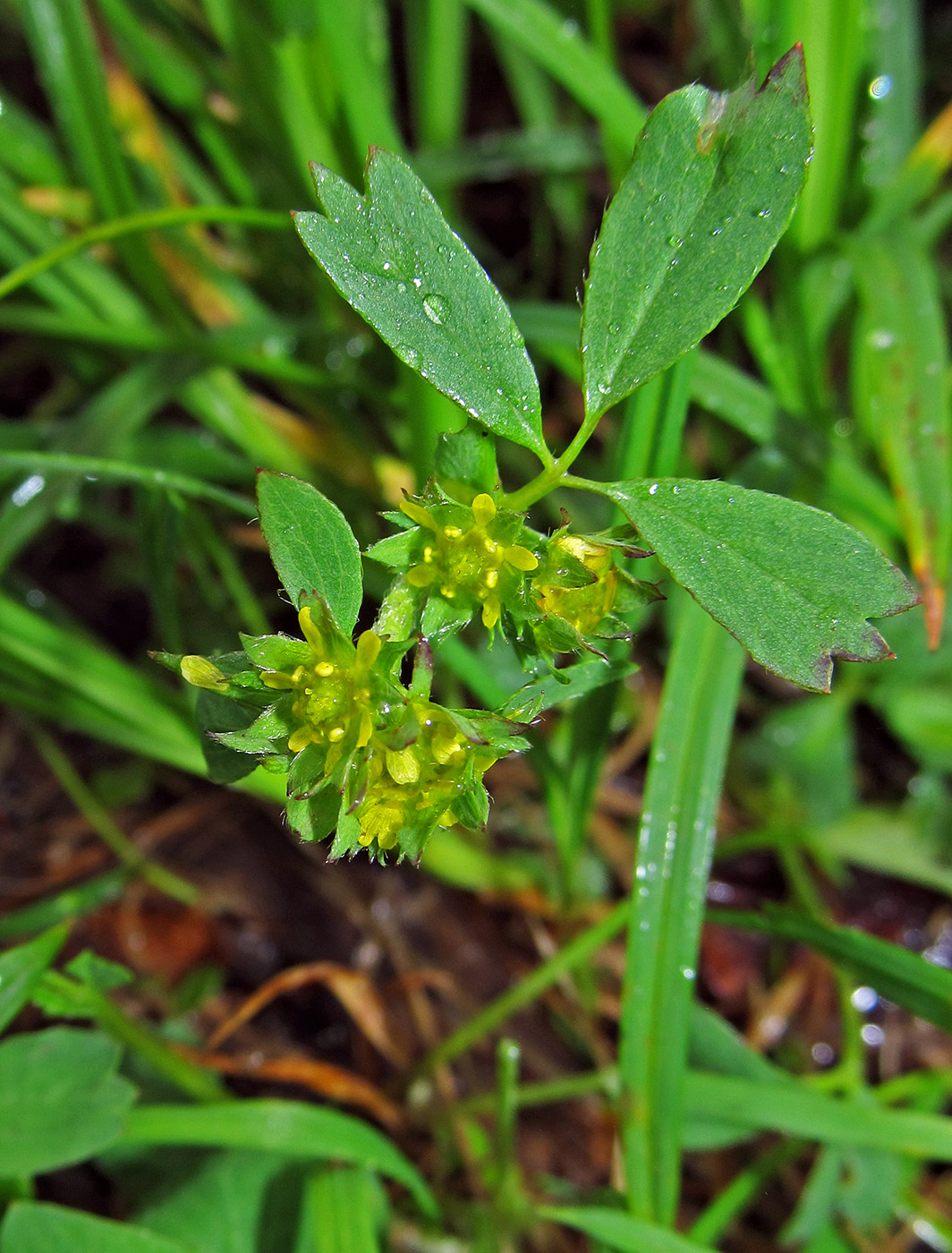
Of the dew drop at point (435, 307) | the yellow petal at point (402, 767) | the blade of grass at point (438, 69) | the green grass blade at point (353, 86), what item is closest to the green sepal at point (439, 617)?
the yellow petal at point (402, 767)

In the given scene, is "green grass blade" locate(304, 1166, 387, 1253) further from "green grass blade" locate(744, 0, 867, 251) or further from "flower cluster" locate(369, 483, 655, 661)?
"green grass blade" locate(744, 0, 867, 251)

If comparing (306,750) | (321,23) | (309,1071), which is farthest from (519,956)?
(321,23)

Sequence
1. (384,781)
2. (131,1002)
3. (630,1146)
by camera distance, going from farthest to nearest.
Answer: (131,1002), (630,1146), (384,781)

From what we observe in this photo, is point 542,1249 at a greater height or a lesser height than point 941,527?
lesser

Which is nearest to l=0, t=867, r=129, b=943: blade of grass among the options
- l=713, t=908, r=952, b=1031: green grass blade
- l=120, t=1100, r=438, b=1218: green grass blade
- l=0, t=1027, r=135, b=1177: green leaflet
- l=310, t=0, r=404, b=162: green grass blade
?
l=0, t=1027, r=135, b=1177: green leaflet

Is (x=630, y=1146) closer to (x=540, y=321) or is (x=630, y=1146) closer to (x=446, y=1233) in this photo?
(x=446, y=1233)

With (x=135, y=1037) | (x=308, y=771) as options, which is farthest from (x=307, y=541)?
(x=135, y=1037)

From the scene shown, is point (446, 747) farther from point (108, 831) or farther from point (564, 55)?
point (108, 831)
